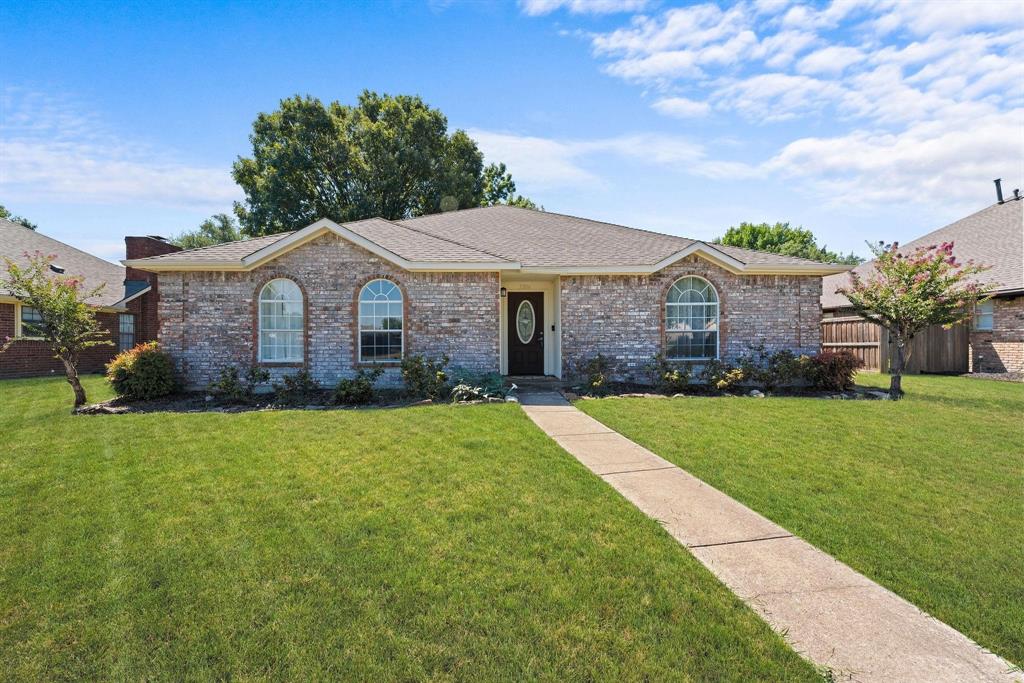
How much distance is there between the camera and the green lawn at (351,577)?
249 cm

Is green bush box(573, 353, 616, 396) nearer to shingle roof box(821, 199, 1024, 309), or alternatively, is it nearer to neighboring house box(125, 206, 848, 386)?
neighboring house box(125, 206, 848, 386)

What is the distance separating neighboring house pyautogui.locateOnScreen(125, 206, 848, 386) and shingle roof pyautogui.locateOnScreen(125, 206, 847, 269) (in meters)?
0.08

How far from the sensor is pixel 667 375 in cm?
1113

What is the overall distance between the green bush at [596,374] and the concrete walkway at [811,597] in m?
5.67

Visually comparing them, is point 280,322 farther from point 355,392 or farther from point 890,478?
point 890,478

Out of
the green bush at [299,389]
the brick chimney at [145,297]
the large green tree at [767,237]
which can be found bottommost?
the green bush at [299,389]

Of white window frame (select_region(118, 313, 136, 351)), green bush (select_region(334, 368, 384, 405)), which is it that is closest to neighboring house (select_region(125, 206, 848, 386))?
green bush (select_region(334, 368, 384, 405))

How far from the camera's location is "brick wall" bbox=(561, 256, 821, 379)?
39.6 feet

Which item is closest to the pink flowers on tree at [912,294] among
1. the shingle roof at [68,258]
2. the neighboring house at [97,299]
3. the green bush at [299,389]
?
the green bush at [299,389]

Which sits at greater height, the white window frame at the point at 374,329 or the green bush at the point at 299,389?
the white window frame at the point at 374,329

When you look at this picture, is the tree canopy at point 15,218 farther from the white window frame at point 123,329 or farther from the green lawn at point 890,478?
the green lawn at point 890,478

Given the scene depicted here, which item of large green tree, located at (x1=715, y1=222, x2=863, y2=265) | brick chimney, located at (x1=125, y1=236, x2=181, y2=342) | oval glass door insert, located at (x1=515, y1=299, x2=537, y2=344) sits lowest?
oval glass door insert, located at (x1=515, y1=299, x2=537, y2=344)

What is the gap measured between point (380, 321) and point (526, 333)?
4062 mm

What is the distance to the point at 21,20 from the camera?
770 cm
